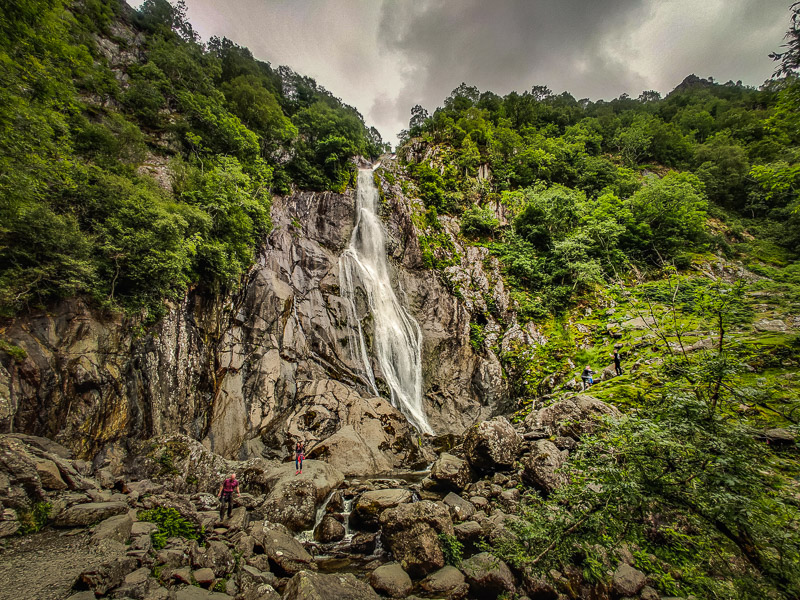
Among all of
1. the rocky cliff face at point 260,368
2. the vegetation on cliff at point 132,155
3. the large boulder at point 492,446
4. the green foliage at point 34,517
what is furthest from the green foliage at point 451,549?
the vegetation on cliff at point 132,155

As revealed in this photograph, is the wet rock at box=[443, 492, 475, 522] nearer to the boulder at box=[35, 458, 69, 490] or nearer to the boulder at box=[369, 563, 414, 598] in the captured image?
the boulder at box=[369, 563, 414, 598]

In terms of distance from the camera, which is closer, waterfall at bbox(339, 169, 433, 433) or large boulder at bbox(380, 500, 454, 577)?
large boulder at bbox(380, 500, 454, 577)

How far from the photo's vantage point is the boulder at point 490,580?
6090 mm

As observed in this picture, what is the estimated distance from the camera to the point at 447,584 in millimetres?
6207

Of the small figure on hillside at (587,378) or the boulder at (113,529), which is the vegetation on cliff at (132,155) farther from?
the small figure on hillside at (587,378)

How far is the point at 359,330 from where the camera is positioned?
19.8m

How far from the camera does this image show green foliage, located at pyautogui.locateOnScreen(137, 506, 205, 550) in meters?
6.71

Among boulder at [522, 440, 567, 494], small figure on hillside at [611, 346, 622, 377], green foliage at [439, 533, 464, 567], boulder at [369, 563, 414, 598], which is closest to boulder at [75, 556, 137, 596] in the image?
boulder at [369, 563, 414, 598]

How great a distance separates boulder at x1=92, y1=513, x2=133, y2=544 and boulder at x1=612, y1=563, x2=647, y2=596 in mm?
9998

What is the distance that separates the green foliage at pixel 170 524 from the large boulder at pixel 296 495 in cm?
192

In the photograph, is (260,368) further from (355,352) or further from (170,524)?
(170,524)

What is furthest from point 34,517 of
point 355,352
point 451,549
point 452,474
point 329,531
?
point 355,352

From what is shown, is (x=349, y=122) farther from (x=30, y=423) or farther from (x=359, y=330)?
(x=30, y=423)

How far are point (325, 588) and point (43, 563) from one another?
4.75m
